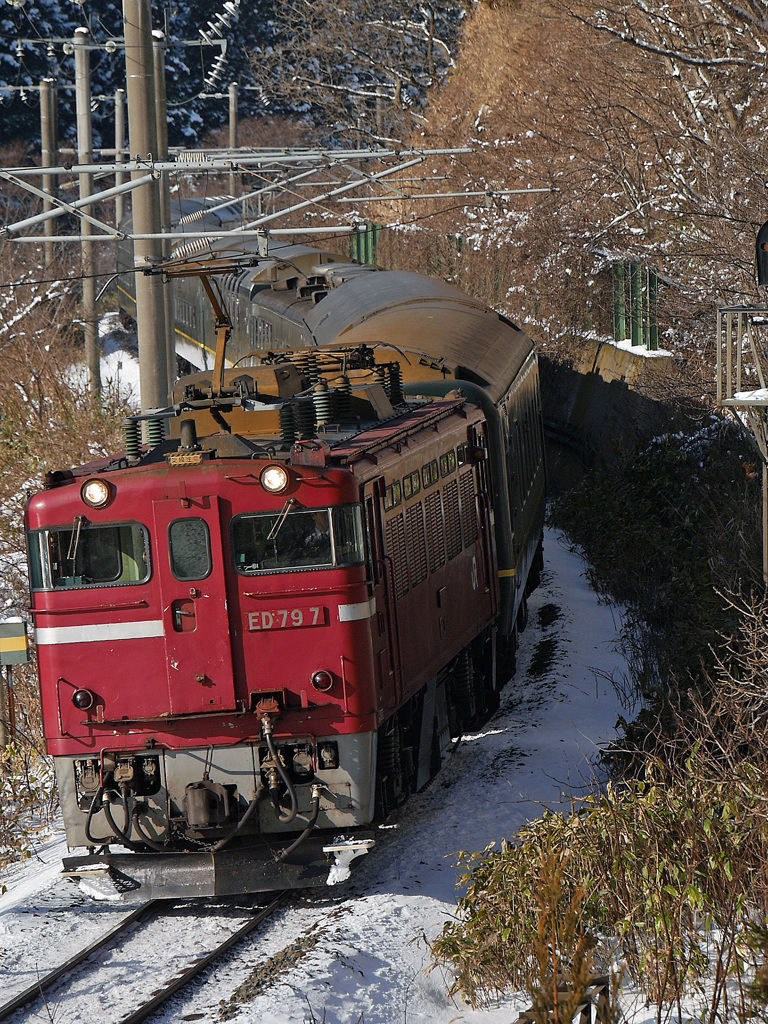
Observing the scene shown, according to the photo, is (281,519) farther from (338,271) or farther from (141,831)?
(338,271)

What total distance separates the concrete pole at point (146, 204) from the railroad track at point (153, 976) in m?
5.96

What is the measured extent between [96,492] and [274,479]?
3.82ft

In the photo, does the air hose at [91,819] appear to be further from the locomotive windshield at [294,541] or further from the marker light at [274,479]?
the marker light at [274,479]

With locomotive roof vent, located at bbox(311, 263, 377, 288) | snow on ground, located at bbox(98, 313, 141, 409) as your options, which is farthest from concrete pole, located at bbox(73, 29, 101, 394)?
snow on ground, located at bbox(98, 313, 141, 409)

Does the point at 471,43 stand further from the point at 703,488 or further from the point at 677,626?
the point at 677,626

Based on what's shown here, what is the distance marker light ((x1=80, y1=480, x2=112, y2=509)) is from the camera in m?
8.45

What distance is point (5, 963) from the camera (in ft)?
26.1

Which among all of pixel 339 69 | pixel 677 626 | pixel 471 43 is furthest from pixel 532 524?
pixel 339 69

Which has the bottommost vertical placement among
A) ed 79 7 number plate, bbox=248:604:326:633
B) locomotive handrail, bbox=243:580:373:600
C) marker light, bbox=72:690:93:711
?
marker light, bbox=72:690:93:711

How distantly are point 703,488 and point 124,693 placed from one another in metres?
12.1

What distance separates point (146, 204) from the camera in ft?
44.1

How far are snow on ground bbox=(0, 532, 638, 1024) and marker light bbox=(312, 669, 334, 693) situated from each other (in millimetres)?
1457

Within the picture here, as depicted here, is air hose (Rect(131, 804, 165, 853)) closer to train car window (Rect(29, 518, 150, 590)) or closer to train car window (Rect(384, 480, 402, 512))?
train car window (Rect(29, 518, 150, 590))

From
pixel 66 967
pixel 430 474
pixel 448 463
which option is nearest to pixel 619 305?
pixel 448 463
